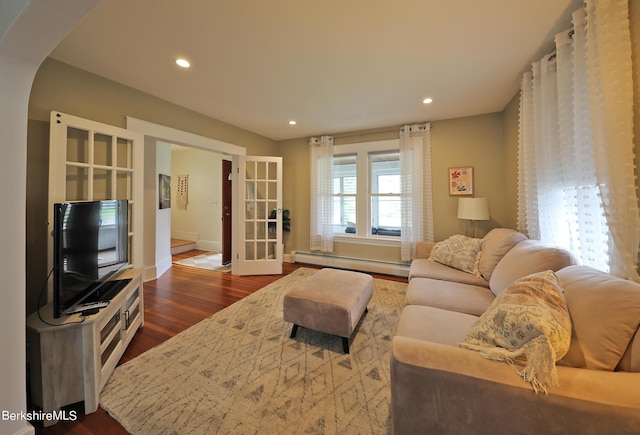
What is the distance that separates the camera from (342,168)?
4.41 m

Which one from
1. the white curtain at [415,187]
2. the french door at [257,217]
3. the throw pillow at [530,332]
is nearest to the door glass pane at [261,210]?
the french door at [257,217]

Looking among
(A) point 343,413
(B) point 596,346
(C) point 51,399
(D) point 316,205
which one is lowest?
(A) point 343,413

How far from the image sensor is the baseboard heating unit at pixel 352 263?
382cm

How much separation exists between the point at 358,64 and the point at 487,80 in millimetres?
1423

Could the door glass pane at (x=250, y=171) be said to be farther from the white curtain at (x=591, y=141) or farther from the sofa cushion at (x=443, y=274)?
the white curtain at (x=591, y=141)

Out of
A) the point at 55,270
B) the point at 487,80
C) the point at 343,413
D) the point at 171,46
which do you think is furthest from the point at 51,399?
the point at 487,80

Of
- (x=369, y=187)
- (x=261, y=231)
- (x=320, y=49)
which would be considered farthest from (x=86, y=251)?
(x=369, y=187)

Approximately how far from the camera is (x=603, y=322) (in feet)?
2.94


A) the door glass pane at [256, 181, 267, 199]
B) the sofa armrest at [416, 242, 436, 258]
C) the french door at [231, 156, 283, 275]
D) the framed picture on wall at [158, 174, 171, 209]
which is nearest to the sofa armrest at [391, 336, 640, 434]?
the sofa armrest at [416, 242, 436, 258]

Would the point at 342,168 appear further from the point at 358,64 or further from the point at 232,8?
the point at 232,8

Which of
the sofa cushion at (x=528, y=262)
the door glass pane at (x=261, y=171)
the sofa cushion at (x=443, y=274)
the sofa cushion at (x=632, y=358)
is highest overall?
the door glass pane at (x=261, y=171)

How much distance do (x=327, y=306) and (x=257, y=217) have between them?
261 cm

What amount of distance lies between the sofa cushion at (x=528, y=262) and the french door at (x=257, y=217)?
3.04 m

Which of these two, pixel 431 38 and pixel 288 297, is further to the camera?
pixel 288 297
